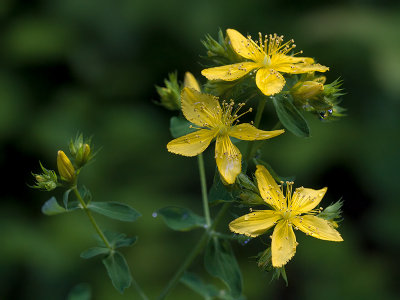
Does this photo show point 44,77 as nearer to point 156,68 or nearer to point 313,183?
point 156,68

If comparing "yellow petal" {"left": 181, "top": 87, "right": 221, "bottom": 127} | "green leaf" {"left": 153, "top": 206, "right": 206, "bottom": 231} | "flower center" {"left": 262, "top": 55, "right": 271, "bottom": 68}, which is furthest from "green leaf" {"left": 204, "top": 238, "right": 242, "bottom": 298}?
"flower center" {"left": 262, "top": 55, "right": 271, "bottom": 68}

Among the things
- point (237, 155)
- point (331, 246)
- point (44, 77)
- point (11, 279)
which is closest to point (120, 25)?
point (44, 77)

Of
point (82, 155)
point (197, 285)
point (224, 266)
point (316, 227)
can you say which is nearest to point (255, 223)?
point (316, 227)

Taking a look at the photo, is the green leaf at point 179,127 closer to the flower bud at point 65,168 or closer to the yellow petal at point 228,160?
the yellow petal at point 228,160

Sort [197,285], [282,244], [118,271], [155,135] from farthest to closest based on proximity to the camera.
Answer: [155,135]
[197,285]
[118,271]
[282,244]

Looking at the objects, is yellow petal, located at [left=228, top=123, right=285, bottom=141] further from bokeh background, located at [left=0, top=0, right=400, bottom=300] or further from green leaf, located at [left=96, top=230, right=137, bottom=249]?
bokeh background, located at [left=0, top=0, right=400, bottom=300]

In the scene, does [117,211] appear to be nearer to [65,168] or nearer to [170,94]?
[65,168]
